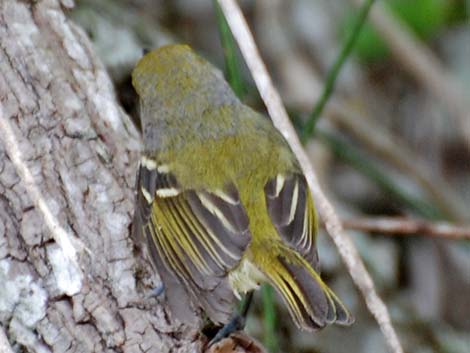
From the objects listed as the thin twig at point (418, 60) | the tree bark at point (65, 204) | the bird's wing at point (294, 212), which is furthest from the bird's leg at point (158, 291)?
the thin twig at point (418, 60)

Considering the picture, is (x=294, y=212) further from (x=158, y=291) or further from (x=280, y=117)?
(x=158, y=291)

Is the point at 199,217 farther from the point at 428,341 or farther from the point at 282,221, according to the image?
the point at 428,341

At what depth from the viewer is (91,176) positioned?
3.12m

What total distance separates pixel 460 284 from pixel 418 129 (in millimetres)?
1050

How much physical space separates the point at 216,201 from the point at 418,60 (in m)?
2.74

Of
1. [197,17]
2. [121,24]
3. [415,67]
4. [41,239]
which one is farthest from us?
[197,17]

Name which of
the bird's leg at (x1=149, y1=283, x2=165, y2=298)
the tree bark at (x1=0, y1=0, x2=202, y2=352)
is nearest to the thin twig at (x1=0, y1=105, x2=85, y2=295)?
the tree bark at (x1=0, y1=0, x2=202, y2=352)

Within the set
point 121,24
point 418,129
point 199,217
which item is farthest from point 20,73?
point 418,129

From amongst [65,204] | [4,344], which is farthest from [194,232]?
[4,344]

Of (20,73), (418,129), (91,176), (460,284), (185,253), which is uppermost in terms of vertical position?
(20,73)

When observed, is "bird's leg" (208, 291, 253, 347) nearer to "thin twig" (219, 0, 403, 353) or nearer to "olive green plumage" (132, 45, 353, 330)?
"olive green plumage" (132, 45, 353, 330)

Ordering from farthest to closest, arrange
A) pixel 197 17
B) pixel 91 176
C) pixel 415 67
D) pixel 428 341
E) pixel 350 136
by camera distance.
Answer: pixel 197 17, pixel 350 136, pixel 415 67, pixel 428 341, pixel 91 176

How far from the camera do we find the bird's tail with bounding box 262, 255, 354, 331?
294 cm

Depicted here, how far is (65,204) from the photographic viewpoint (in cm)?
302
